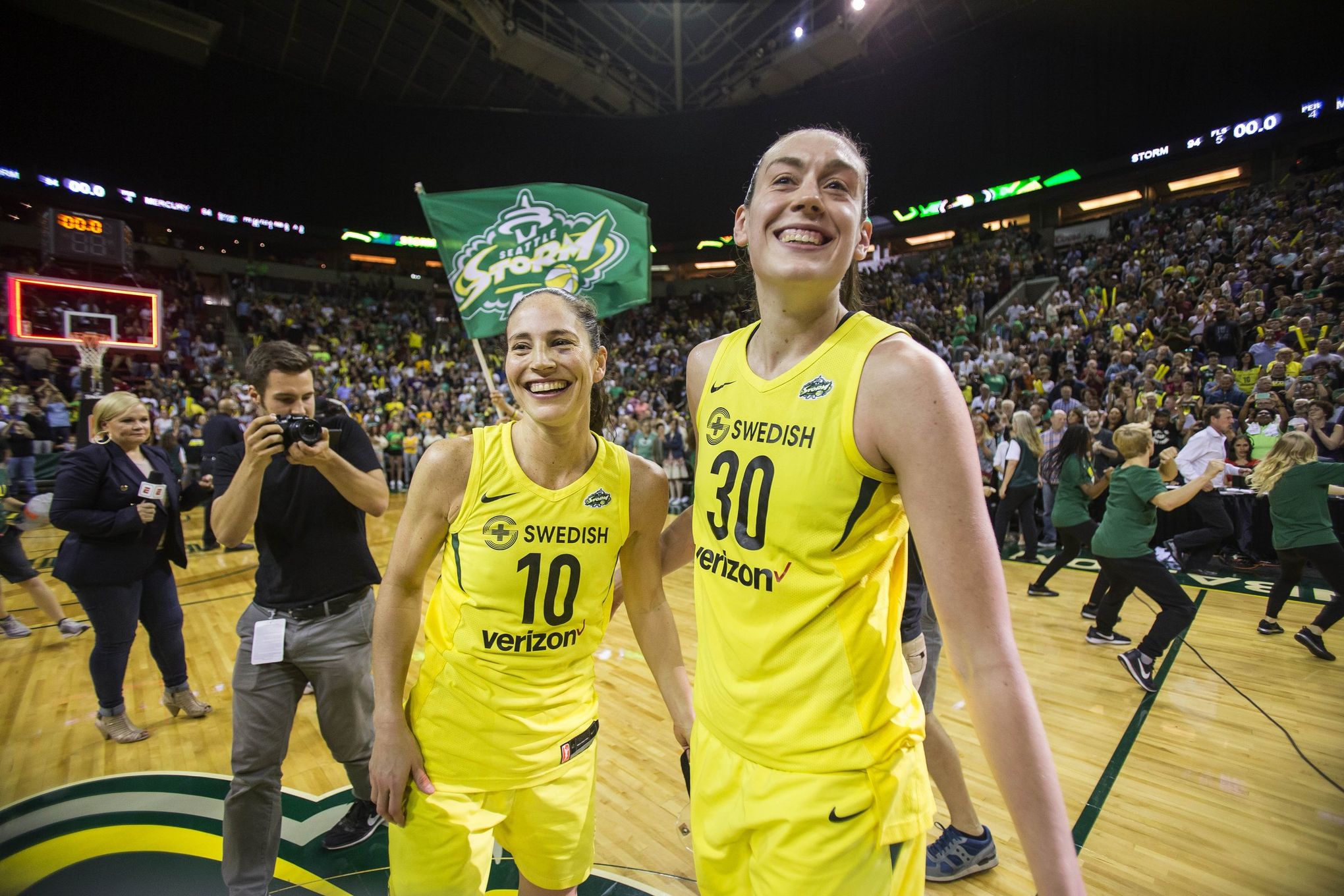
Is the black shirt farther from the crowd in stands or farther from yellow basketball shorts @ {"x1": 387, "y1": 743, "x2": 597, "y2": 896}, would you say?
yellow basketball shorts @ {"x1": 387, "y1": 743, "x2": 597, "y2": 896}

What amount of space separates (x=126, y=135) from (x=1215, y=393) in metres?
27.5

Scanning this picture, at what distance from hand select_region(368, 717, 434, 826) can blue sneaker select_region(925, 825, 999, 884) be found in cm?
218

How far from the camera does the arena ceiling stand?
16.8m

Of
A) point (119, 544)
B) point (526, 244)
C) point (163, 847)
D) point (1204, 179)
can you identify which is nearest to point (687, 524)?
point (163, 847)

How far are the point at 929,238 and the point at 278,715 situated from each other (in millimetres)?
26816

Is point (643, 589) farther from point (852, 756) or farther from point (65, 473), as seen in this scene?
point (65, 473)

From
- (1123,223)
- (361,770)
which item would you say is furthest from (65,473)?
(1123,223)

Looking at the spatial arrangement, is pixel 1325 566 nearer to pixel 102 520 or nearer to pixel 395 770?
pixel 395 770

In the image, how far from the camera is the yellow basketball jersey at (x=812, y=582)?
1.12m

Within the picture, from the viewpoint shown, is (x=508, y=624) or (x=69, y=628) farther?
(x=69, y=628)

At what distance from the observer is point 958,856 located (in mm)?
2578

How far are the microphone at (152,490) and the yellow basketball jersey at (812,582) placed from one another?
380 centimetres

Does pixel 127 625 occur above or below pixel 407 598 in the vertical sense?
below

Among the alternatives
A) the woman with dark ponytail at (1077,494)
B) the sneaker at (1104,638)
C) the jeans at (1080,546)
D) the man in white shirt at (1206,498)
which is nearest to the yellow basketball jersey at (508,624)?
the sneaker at (1104,638)
